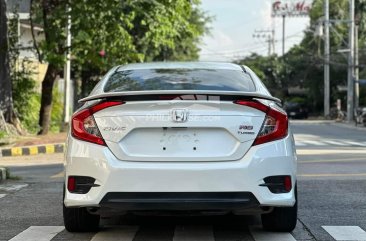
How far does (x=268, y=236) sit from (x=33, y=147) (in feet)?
40.1

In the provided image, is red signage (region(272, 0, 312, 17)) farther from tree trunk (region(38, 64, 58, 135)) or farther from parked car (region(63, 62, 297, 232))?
parked car (region(63, 62, 297, 232))

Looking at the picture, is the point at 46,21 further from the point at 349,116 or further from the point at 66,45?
the point at 349,116

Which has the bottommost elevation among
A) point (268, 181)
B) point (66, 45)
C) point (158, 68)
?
point (268, 181)

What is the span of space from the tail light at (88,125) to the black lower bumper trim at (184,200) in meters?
0.53

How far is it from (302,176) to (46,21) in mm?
12863

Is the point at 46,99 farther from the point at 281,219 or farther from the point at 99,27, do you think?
the point at 281,219

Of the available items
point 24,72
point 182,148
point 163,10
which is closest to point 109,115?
point 182,148

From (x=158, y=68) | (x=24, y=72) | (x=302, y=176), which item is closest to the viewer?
(x=158, y=68)

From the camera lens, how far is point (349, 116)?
138ft

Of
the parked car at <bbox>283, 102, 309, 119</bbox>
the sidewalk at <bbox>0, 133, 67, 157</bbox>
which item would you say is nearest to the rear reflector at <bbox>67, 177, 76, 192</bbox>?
the sidewalk at <bbox>0, 133, 67, 157</bbox>

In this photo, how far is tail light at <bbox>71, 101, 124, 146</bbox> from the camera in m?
5.52

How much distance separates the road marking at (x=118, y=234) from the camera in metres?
6.06

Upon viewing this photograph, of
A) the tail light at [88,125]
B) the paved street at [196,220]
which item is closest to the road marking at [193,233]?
the paved street at [196,220]

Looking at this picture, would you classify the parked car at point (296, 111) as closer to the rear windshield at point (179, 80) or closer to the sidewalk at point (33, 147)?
the sidewalk at point (33, 147)
